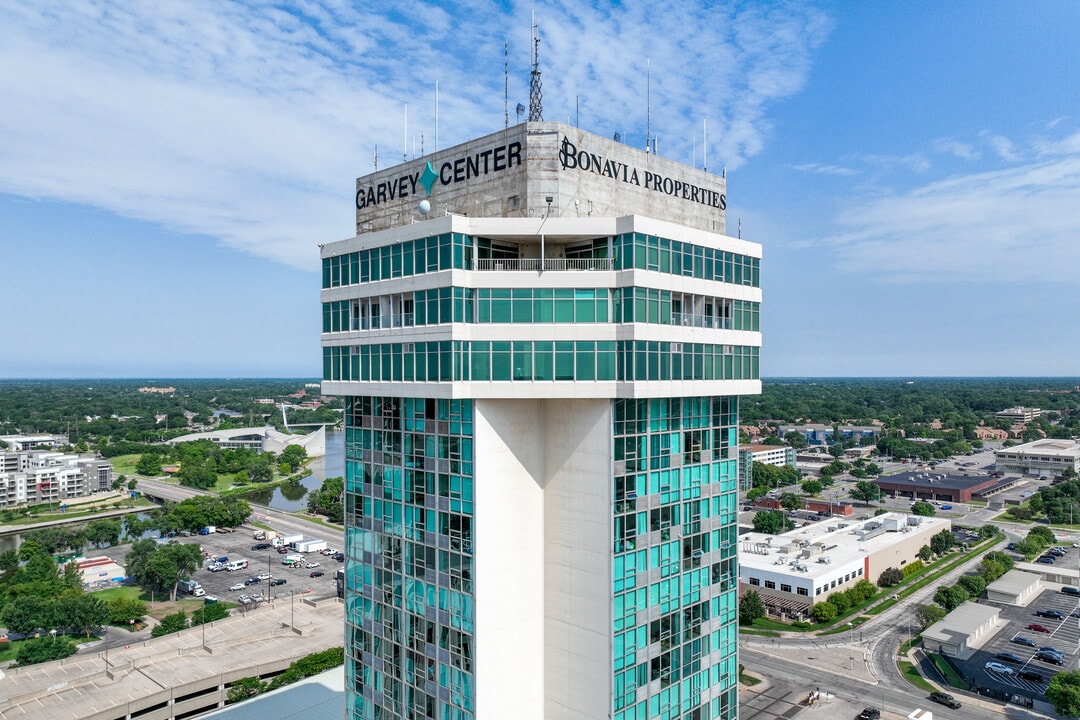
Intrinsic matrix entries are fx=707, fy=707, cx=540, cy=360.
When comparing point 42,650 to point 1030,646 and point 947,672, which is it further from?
point 1030,646

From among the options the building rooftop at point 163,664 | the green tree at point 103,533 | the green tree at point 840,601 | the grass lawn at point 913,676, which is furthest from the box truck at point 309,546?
the grass lawn at point 913,676

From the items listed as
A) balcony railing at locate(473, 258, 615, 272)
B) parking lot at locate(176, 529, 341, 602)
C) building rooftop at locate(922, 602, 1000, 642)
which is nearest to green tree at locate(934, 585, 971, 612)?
building rooftop at locate(922, 602, 1000, 642)

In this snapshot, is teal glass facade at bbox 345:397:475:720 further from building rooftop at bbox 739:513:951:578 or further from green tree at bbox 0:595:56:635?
building rooftop at bbox 739:513:951:578

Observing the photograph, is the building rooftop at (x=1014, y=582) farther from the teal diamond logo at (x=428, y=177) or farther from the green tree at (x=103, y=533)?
the green tree at (x=103, y=533)

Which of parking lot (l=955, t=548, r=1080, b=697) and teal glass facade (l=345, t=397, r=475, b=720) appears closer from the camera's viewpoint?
teal glass facade (l=345, t=397, r=475, b=720)

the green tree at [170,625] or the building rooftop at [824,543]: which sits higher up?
the building rooftop at [824,543]

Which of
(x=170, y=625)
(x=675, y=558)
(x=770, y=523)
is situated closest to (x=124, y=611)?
(x=170, y=625)

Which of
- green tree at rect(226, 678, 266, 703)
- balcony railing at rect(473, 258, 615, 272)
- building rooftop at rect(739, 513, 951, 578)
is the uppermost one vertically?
balcony railing at rect(473, 258, 615, 272)
